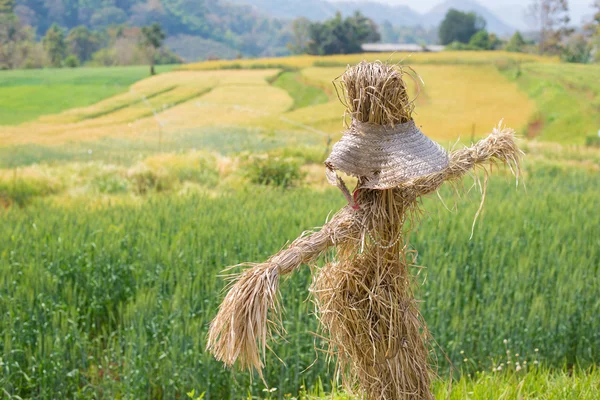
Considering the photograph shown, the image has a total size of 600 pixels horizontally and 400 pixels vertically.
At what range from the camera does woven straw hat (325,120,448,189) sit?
50.9 inches

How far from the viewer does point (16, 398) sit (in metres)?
2.36

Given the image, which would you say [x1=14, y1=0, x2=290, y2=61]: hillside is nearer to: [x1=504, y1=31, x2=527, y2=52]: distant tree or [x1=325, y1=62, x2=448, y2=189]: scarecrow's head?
[x1=504, y1=31, x2=527, y2=52]: distant tree

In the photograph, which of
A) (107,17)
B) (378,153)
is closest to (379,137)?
(378,153)

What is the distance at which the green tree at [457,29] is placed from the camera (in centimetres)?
756

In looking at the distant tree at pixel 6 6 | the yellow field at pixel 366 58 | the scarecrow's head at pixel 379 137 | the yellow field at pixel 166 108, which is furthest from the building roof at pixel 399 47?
the scarecrow's head at pixel 379 137

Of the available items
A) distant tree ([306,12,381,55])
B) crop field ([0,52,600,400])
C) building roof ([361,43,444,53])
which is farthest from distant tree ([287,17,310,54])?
building roof ([361,43,444,53])

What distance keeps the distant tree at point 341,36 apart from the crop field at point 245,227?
18 centimetres

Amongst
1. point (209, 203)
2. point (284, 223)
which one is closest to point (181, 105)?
point (209, 203)

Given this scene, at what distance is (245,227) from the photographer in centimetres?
376

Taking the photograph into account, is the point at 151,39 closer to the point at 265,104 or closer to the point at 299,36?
the point at 265,104

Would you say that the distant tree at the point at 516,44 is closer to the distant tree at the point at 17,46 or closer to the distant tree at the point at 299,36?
the distant tree at the point at 299,36

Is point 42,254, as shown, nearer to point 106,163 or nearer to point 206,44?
point 106,163

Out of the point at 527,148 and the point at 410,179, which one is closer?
the point at 410,179

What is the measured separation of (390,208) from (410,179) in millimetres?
134
